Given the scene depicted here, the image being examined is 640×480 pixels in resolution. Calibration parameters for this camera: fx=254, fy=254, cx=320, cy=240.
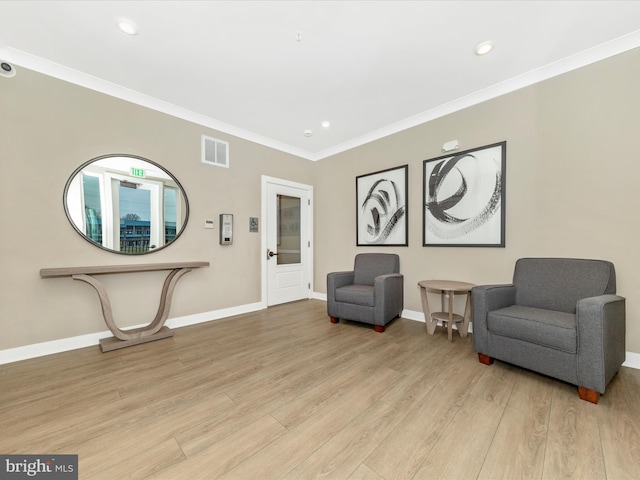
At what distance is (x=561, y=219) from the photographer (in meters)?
2.46

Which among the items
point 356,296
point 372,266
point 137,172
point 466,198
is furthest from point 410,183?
point 137,172

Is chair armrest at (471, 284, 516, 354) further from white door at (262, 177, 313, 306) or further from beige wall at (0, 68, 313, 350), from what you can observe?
beige wall at (0, 68, 313, 350)

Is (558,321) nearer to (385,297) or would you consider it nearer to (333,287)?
(385,297)

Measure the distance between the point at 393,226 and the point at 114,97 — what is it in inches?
148

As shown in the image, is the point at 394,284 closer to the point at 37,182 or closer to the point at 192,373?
the point at 192,373

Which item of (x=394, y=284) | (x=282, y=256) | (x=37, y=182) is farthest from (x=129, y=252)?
(x=394, y=284)

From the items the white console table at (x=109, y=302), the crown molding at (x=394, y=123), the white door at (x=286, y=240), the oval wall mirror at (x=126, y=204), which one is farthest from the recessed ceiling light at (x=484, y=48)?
the white console table at (x=109, y=302)

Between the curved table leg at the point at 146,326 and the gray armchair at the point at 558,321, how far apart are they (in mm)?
3198

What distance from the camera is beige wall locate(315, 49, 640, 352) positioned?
7.14 ft

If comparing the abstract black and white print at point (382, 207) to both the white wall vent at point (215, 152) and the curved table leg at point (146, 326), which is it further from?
the curved table leg at point (146, 326)

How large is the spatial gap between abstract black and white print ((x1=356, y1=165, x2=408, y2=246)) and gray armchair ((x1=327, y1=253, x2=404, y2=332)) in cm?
32

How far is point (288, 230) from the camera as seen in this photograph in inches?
179

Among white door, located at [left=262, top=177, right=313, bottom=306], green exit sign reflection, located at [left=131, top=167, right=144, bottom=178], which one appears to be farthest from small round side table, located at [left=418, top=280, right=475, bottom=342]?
green exit sign reflection, located at [left=131, top=167, right=144, bottom=178]

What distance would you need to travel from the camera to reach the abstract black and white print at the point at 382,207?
143 inches
